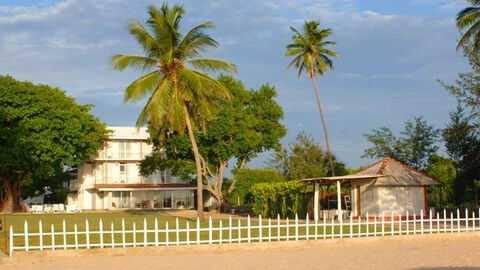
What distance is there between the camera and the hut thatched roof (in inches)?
1315

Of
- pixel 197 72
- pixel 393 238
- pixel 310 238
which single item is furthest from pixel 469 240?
pixel 197 72

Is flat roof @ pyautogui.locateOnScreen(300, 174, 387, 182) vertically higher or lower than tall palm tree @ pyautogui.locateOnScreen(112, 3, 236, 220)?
lower

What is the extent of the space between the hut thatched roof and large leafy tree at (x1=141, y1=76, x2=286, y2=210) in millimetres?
16493

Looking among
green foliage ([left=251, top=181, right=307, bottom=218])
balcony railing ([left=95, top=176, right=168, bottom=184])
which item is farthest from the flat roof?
balcony railing ([left=95, top=176, right=168, bottom=184])

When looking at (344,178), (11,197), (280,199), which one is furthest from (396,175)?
(11,197)

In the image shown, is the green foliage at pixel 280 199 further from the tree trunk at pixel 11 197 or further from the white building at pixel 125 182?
the white building at pixel 125 182

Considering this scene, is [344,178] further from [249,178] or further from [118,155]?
[118,155]

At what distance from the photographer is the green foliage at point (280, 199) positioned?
3550cm

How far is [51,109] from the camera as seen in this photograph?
52.4 meters

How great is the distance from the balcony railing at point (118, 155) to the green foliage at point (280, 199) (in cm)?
3200

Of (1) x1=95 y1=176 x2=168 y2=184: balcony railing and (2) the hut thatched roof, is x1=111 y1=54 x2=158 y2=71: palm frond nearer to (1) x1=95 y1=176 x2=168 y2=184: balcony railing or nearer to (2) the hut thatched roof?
(2) the hut thatched roof

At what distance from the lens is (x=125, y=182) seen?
68.4 metres

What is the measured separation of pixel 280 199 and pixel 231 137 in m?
14.5

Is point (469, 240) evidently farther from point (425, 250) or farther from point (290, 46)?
point (290, 46)
